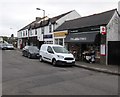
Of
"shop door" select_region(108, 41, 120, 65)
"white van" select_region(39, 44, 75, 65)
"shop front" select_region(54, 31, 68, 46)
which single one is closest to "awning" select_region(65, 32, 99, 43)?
"shop door" select_region(108, 41, 120, 65)

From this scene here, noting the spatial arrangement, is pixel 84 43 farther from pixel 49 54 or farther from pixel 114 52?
pixel 49 54

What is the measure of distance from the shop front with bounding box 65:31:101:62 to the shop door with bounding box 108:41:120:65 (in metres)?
1.46

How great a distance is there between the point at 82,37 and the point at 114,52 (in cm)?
422

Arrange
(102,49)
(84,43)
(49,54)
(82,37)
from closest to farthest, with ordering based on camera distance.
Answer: (49,54)
(102,49)
(84,43)
(82,37)

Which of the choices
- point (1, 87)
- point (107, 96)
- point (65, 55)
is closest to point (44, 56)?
point (65, 55)

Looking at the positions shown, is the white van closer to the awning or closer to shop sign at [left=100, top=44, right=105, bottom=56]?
the awning

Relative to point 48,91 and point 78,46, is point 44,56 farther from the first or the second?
point 48,91

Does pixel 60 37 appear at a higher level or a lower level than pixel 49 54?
higher

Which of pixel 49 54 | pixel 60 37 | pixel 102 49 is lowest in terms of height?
pixel 49 54

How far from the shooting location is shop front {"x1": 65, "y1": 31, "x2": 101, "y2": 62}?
69.7 ft

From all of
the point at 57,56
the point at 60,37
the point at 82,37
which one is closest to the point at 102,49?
the point at 82,37

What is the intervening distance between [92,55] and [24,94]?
568 inches

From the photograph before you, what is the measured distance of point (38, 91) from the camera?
28.4 ft

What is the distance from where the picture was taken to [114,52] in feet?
66.7
